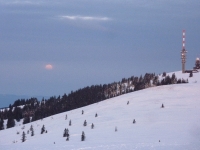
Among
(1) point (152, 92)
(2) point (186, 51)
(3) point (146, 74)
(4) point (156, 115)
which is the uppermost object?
(2) point (186, 51)

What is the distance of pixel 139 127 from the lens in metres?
27.1

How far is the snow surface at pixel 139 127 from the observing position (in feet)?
72.3

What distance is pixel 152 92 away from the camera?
42438 millimetres

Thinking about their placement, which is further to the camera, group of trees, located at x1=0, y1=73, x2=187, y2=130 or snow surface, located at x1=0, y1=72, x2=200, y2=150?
group of trees, located at x1=0, y1=73, x2=187, y2=130

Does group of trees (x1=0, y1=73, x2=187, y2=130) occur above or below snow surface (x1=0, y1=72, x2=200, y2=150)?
above

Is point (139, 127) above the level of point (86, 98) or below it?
below

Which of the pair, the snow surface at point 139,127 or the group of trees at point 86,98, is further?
the group of trees at point 86,98

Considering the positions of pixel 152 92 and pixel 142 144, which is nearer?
pixel 142 144

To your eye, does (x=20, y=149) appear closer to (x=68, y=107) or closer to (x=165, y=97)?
(x=165, y=97)

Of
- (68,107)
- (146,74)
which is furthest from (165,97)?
(146,74)

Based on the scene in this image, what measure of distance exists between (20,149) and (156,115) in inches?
425

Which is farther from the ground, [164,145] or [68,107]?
[68,107]

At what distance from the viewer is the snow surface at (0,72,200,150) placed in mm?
22042

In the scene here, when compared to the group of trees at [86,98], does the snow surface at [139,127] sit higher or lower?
lower
